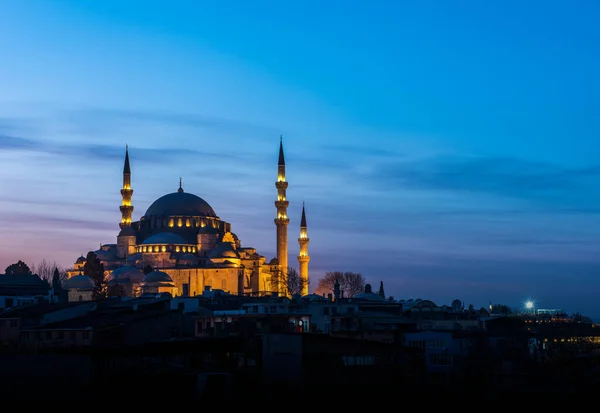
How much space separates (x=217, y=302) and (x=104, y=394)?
42.3 m

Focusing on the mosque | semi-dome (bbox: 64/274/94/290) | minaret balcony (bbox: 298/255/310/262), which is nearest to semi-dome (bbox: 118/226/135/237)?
the mosque

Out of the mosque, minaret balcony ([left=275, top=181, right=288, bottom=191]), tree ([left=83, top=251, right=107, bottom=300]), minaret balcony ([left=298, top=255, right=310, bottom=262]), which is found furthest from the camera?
minaret balcony ([left=298, top=255, right=310, bottom=262])

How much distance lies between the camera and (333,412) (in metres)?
28.1

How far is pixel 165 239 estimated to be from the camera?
111938 millimetres

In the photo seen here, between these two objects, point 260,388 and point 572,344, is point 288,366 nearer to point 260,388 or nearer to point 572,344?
point 260,388

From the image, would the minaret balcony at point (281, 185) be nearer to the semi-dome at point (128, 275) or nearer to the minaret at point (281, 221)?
the minaret at point (281, 221)

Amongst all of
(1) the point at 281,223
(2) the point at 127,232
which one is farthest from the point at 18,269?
(1) the point at 281,223

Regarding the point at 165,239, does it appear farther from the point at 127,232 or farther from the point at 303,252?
the point at 303,252

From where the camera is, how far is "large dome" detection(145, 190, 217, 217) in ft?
387

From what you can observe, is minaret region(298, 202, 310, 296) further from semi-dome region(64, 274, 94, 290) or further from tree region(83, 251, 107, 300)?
semi-dome region(64, 274, 94, 290)

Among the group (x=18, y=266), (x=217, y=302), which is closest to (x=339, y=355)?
(x=217, y=302)

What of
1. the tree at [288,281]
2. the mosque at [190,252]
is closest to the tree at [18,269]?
the mosque at [190,252]

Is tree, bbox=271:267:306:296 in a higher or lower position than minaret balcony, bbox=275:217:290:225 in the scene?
lower

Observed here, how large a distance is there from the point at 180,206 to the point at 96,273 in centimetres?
1939
